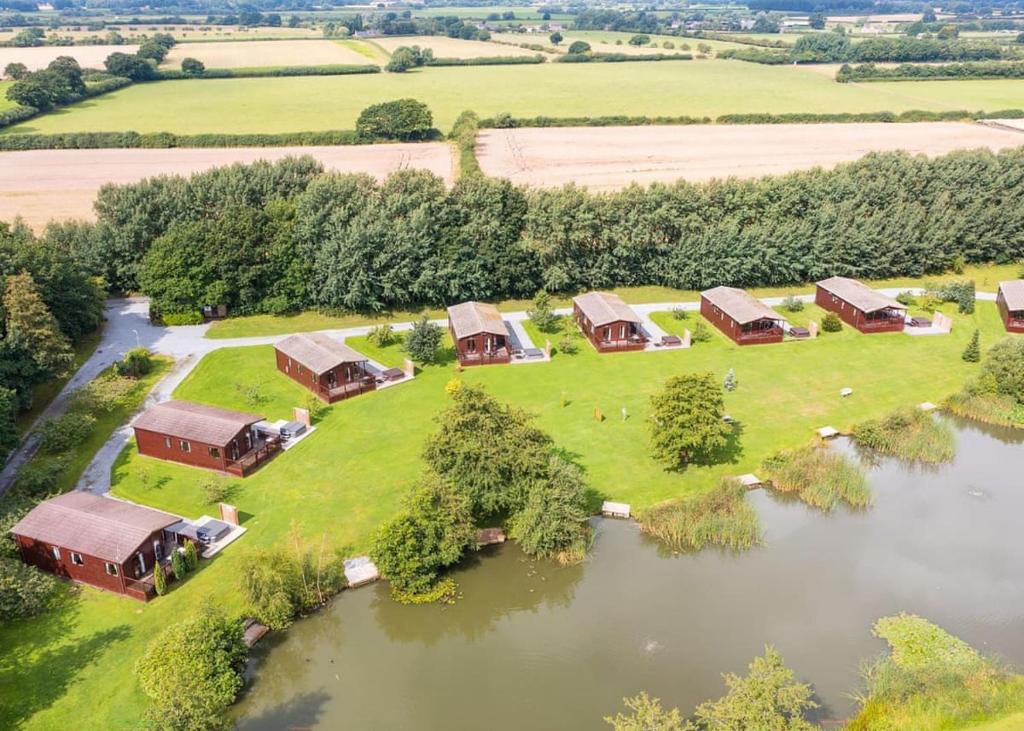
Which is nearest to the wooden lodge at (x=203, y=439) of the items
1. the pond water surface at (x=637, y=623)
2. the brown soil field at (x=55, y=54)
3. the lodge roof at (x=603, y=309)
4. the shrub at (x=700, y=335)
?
the pond water surface at (x=637, y=623)

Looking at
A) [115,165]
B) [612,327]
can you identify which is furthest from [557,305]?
[115,165]

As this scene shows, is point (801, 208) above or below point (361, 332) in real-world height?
above

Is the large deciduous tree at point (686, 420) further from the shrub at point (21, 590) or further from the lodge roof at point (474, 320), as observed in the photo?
the shrub at point (21, 590)

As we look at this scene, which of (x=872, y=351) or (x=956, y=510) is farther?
Answer: (x=872, y=351)

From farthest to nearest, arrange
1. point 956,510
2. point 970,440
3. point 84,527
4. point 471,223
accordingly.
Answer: point 471,223
point 970,440
point 956,510
point 84,527

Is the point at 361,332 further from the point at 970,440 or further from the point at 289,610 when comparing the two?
the point at 970,440

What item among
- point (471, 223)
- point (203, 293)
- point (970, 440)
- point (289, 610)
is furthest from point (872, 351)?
point (203, 293)
